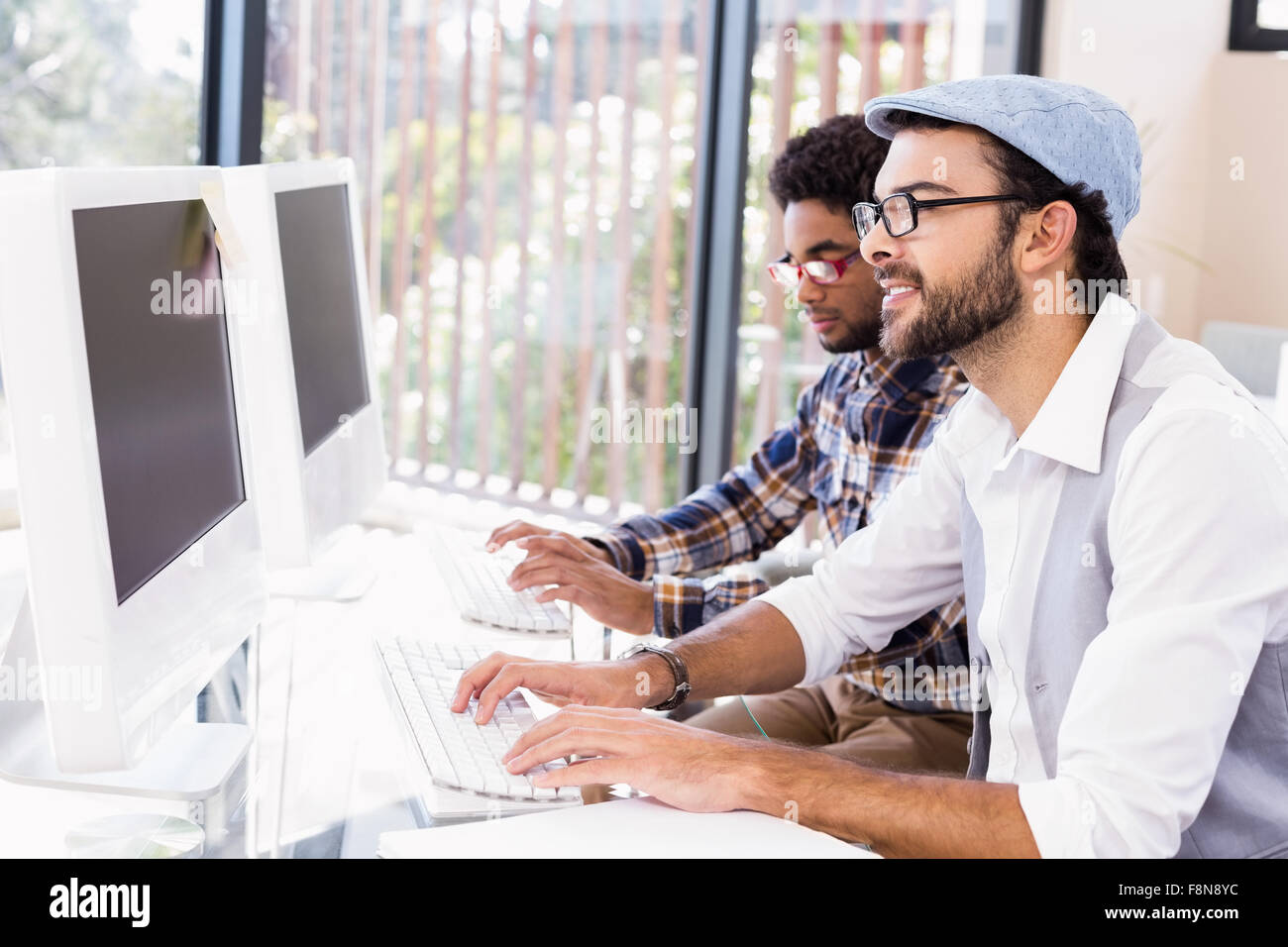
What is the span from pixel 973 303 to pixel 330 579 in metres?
0.95

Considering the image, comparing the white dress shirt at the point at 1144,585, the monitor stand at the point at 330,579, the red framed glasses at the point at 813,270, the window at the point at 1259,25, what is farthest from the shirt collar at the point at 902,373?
the window at the point at 1259,25

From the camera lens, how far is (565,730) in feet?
3.53

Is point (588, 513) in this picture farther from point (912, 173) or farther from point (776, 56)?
point (912, 173)

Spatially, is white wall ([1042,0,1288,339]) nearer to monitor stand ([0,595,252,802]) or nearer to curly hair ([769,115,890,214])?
curly hair ([769,115,890,214])

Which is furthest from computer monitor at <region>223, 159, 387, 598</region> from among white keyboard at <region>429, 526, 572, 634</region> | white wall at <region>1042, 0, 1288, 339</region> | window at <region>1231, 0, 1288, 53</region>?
window at <region>1231, 0, 1288, 53</region>

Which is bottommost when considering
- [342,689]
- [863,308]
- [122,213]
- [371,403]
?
[342,689]

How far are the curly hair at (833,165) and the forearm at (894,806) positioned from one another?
3.51 feet

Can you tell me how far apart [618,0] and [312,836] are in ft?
7.90

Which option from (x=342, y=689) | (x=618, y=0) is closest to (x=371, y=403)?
(x=342, y=689)

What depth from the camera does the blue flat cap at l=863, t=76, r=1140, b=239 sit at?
125cm

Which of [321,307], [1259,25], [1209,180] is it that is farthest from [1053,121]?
[1259,25]

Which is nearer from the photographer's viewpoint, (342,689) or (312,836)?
(312,836)
